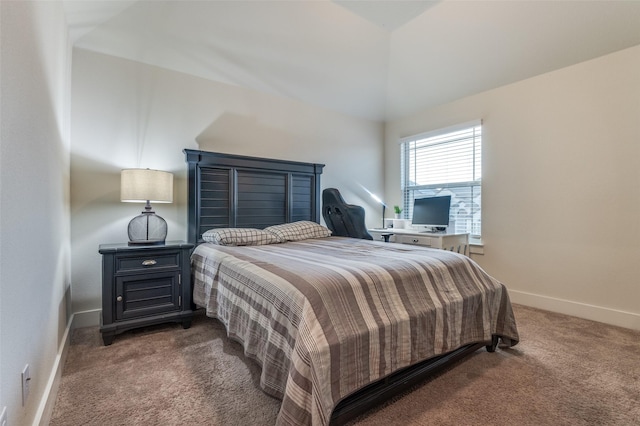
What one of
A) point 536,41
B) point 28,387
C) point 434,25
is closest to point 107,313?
point 28,387

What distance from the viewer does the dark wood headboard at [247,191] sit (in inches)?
114

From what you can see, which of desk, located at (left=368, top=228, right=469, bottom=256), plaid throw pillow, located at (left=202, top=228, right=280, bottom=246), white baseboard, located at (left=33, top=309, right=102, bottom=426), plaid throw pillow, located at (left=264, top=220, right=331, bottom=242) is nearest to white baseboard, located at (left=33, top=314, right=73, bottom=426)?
white baseboard, located at (left=33, top=309, right=102, bottom=426)

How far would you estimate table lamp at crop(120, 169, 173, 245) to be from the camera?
2.35m

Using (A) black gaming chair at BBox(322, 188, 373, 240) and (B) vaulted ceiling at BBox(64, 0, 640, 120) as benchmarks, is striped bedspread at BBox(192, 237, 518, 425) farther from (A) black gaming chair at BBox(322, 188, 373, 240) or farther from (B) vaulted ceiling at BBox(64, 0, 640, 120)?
(B) vaulted ceiling at BBox(64, 0, 640, 120)

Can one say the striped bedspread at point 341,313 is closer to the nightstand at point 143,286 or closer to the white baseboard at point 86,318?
the nightstand at point 143,286

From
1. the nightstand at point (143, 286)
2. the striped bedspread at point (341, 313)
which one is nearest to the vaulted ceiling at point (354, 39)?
the nightstand at point (143, 286)

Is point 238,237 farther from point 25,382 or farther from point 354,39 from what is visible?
point 354,39

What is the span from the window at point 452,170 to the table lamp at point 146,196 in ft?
10.2

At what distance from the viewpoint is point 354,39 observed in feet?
10.4

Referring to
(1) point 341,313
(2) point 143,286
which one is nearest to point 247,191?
(2) point 143,286

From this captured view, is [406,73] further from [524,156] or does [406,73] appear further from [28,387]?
[28,387]

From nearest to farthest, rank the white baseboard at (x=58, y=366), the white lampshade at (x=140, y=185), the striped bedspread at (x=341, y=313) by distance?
the striped bedspread at (x=341, y=313) < the white baseboard at (x=58, y=366) < the white lampshade at (x=140, y=185)

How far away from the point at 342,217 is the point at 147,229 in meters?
1.97

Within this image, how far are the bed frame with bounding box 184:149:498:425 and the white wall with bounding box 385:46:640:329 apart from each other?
7.07 ft
